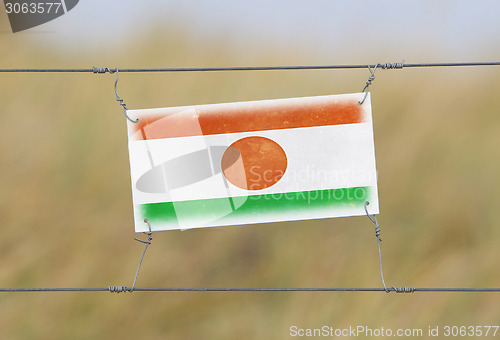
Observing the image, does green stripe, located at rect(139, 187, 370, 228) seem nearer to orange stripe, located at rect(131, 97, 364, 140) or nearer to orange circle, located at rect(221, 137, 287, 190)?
orange circle, located at rect(221, 137, 287, 190)

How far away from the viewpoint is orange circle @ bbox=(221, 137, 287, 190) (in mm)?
1287

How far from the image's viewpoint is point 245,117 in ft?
4.25

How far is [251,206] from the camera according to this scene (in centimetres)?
129

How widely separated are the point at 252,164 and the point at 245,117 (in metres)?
0.11

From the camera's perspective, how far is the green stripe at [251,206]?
1286mm

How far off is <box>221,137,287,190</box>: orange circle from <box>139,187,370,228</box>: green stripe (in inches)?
1.4

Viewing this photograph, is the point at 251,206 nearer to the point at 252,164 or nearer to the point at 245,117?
the point at 252,164

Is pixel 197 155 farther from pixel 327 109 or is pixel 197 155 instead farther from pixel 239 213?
pixel 327 109

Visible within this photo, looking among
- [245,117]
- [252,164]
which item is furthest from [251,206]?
[245,117]

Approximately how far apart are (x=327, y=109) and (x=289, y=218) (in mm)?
263

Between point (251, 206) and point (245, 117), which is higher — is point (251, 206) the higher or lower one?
the lower one

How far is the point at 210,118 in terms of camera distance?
130 cm

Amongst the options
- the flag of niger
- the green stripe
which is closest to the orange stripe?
the flag of niger

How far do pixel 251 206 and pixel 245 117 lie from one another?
203 mm
